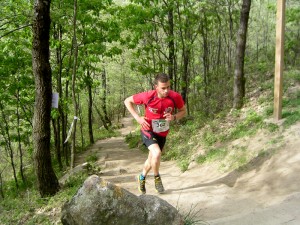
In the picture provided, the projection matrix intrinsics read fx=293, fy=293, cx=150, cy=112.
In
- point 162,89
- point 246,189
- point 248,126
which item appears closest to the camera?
point 162,89

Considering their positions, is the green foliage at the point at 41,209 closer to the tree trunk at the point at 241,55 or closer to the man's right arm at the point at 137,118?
the man's right arm at the point at 137,118

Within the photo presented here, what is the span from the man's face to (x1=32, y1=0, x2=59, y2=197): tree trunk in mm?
2387

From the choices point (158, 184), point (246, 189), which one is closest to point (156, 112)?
point (158, 184)

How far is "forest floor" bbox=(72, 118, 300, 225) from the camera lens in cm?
391

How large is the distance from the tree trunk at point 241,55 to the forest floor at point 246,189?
2222 millimetres

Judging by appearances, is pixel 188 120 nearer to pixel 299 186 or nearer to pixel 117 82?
pixel 299 186

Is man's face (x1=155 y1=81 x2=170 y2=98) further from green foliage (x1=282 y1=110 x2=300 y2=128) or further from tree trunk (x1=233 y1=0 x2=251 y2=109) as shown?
tree trunk (x1=233 y1=0 x2=251 y2=109)

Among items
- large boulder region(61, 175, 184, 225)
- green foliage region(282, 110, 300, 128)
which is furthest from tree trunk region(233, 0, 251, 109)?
large boulder region(61, 175, 184, 225)

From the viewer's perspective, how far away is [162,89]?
4527mm

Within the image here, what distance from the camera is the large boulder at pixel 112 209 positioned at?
332 centimetres

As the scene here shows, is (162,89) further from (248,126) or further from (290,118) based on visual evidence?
(248,126)

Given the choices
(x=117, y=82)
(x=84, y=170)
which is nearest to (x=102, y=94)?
(x=117, y=82)

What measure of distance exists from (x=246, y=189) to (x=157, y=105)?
2163mm

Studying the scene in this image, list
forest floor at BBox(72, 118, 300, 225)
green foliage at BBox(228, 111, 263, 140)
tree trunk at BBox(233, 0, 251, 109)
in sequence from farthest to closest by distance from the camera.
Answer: tree trunk at BBox(233, 0, 251, 109), green foliage at BBox(228, 111, 263, 140), forest floor at BBox(72, 118, 300, 225)
